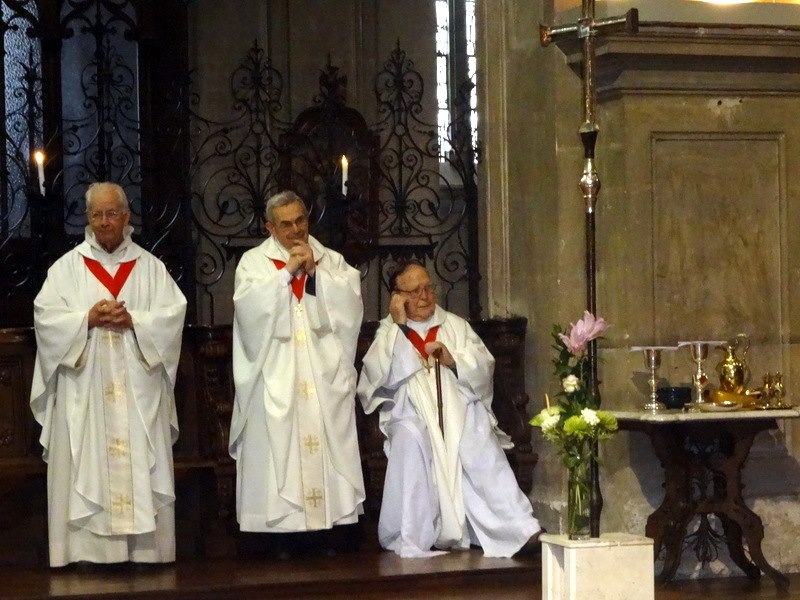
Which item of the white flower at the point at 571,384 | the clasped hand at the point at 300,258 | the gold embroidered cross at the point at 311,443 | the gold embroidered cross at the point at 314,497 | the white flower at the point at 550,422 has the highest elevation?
the clasped hand at the point at 300,258

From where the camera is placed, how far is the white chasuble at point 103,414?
733 cm

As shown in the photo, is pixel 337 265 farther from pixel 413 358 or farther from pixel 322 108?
pixel 322 108

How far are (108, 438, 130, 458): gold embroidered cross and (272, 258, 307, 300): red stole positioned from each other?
3.81ft

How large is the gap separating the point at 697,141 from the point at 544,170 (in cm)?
82

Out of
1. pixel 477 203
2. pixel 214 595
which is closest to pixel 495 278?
pixel 477 203

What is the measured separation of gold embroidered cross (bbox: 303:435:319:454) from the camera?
765 cm

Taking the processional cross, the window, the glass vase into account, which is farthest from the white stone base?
the window

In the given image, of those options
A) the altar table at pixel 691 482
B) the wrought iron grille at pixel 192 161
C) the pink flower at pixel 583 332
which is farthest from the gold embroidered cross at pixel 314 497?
the pink flower at pixel 583 332

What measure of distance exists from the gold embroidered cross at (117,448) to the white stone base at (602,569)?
221cm

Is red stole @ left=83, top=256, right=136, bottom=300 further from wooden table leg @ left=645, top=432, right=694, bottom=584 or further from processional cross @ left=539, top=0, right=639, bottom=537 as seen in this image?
wooden table leg @ left=645, top=432, right=694, bottom=584

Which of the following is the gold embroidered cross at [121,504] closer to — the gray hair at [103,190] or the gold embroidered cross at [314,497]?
the gold embroidered cross at [314,497]

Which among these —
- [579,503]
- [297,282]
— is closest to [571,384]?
[579,503]

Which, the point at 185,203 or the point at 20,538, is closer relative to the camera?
the point at 20,538

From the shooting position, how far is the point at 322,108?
8906 millimetres
